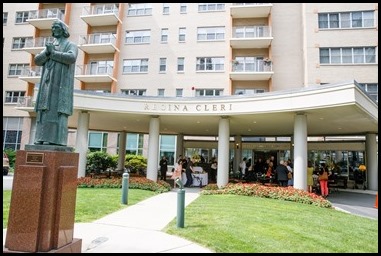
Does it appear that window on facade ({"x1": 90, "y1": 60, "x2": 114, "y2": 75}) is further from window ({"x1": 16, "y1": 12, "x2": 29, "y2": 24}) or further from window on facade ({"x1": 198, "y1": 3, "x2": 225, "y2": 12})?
window ({"x1": 16, "y1": 12, "x2": 29, "y2": 24})

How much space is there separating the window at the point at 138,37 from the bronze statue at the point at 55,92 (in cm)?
2660

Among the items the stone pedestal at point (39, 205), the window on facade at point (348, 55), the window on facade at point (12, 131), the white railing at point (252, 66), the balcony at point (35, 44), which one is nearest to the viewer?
the stone pedestal at point (39, 205)

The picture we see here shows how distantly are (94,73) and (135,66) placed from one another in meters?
4.23

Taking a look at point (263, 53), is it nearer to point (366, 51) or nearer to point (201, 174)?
point (366, 51)

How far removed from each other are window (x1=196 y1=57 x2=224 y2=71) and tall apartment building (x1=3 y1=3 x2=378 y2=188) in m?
0.10

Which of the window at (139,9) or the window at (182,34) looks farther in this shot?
the window at (139,9)

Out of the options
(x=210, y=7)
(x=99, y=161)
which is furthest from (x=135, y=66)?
(x=99, y=161)

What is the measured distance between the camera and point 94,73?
103 ft

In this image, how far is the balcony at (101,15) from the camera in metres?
31.2

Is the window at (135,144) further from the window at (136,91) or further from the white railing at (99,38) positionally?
the white railing at (99,38)

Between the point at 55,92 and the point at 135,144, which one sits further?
the point at 135,144

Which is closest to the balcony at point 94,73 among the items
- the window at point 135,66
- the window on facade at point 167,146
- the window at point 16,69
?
the window at point 135,66

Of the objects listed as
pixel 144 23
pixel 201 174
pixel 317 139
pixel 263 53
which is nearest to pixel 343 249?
pixel 201 174

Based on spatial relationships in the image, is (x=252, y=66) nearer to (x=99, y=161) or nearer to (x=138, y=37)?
(x=138, y=37)
